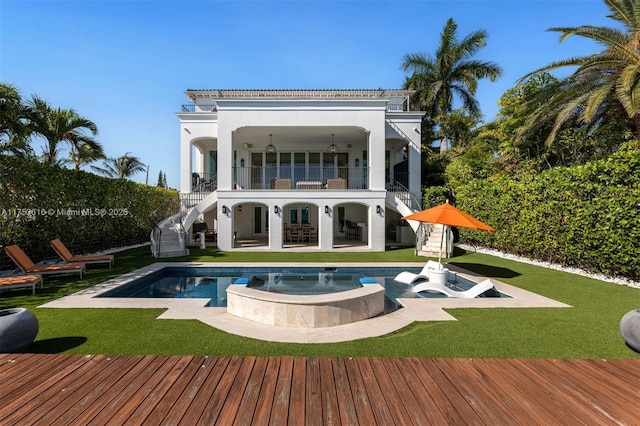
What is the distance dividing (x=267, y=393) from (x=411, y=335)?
3.01 m

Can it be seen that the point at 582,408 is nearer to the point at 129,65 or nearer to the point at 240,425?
the point at 240,425

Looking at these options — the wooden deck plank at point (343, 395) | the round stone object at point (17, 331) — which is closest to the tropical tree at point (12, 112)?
the round stone object at point (17, 331)

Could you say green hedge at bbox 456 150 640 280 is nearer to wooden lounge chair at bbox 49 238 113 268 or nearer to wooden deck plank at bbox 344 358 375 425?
wooden deck plank at bbox 344 358 375 425

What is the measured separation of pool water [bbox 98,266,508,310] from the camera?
334 inches

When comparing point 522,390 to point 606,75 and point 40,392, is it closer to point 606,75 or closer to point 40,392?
point 40,392

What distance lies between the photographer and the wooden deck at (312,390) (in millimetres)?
2904

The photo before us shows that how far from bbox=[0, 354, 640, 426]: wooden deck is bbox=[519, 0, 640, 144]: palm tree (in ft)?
36.3

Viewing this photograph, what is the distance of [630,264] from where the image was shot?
8.81m

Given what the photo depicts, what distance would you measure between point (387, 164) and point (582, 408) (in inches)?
762

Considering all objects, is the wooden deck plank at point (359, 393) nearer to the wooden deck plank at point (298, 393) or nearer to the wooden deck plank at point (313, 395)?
the wooden deck plank at point (313, 395)

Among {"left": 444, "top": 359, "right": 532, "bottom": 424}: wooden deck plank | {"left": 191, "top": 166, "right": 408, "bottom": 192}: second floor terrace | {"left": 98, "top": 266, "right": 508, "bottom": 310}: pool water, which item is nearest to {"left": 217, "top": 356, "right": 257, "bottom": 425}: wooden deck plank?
{"left": 444, "top": 359, "right": 532, "bottom": 424}: wooden deck plank

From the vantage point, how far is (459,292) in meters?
8.09

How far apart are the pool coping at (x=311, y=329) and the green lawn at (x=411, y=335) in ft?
0.75

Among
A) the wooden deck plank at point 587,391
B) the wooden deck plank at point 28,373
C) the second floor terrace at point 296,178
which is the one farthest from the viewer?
the second floor terrace at point 296,178
